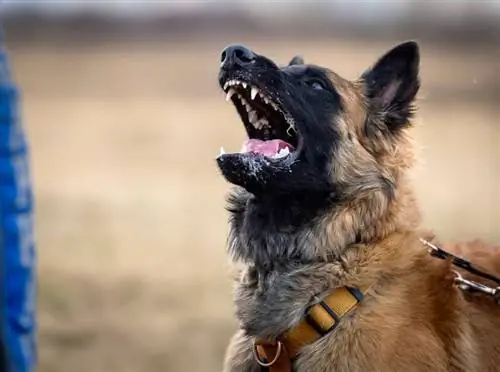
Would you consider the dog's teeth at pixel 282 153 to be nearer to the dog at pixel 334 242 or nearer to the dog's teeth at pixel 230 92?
the dog at pixel 334 242

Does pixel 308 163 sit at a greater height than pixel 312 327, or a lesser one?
greater

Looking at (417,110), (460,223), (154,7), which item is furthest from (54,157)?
(154,7)

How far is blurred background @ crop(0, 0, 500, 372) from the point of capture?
6664 millimetres

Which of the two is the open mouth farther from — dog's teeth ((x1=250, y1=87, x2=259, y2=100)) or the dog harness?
the dog harness

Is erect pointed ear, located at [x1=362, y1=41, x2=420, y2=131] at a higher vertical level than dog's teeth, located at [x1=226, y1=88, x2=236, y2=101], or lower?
lower

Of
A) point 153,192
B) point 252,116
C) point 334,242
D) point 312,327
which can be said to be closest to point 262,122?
point 252,116

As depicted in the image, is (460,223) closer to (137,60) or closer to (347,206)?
(347,206)

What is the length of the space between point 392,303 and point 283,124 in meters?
0.82

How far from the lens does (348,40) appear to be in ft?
94.0

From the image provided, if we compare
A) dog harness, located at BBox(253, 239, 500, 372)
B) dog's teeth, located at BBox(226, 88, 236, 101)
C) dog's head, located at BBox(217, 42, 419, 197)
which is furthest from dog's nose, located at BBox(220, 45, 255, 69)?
dog harness, located at BBox(253, 239, 500, 372)

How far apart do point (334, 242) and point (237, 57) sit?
76 cm

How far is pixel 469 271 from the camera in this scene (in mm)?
3453

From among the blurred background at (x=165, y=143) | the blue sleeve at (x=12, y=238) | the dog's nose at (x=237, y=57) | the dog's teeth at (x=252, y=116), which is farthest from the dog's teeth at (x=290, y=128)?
the blue sleeve at (x=12, y=238)

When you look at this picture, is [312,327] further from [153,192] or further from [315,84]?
[153,192]
